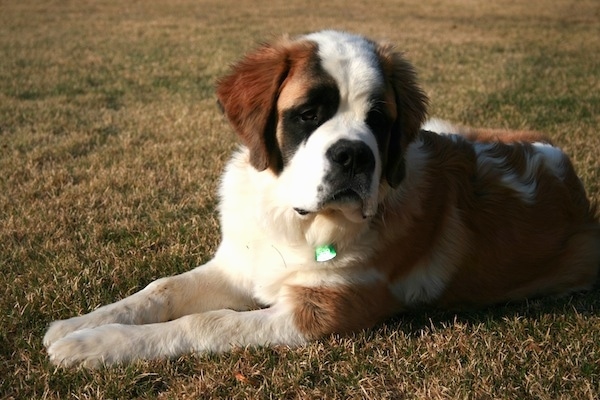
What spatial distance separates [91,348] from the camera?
258 cm

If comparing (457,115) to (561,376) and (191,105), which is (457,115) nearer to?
(191,105)

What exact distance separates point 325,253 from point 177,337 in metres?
0.75

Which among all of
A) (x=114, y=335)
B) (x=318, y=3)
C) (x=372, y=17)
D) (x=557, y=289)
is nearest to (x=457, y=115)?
(x=557, y=289)

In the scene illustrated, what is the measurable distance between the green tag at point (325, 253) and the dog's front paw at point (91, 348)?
0.90 metres

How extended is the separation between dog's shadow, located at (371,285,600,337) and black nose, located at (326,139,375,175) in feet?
2.63

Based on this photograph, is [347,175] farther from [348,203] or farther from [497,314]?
[497,314]

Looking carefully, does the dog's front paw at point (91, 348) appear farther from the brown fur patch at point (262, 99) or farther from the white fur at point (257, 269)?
the brown fur patch at point (262, 99)

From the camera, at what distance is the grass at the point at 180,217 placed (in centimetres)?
251

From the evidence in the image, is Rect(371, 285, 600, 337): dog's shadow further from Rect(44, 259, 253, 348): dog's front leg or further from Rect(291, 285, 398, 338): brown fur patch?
Rect(44, 259, 253, 348): dog's front leg

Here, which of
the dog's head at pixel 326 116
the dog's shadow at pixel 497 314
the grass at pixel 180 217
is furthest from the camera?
the dog's shadow at pixel 497 314

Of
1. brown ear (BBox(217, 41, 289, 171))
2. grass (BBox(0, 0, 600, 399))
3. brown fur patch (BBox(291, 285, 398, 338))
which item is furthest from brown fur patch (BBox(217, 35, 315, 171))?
grass (BBox(0, 0, 600, 399))

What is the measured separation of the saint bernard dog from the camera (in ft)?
8.84

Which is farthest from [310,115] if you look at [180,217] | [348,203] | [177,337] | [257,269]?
[180,217]

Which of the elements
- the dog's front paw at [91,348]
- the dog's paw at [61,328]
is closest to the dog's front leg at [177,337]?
the dog's front paw at [91,348]
